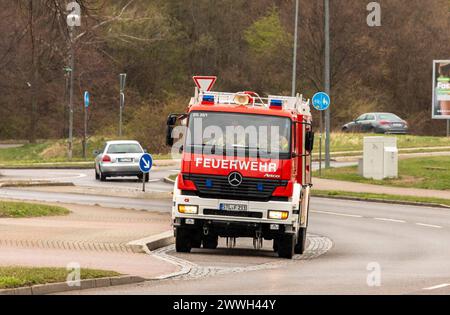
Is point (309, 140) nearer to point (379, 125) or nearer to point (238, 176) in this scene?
point (238, 176)

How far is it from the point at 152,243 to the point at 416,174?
82.4 feet

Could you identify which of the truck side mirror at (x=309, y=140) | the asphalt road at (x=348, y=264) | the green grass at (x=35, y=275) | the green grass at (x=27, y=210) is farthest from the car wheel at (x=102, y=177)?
the green grass at (x=35, y=275)

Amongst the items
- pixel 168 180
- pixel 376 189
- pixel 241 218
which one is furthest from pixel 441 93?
pixel 241 218

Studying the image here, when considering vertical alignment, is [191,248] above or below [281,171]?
below

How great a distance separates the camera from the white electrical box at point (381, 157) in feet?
146

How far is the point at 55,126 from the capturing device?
8662 cm

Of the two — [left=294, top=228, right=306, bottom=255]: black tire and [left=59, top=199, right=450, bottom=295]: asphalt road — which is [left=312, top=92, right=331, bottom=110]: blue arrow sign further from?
[left=294, top=228, right=306, bottom=255]: black tire

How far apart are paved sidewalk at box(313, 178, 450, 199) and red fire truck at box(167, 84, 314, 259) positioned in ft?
61.9

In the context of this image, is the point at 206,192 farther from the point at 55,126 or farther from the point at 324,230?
the point at 55,126

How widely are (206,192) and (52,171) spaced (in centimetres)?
3308

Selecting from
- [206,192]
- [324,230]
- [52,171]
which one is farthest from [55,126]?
[206,192]

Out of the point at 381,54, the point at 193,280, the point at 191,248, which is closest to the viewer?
the point at 193,280

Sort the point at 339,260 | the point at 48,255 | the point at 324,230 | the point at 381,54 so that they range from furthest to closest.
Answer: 1. the point at 381,54
2. the point at 324,230
3. the point at 339,260
4. the point at 48,255

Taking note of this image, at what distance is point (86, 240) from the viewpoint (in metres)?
21.2
